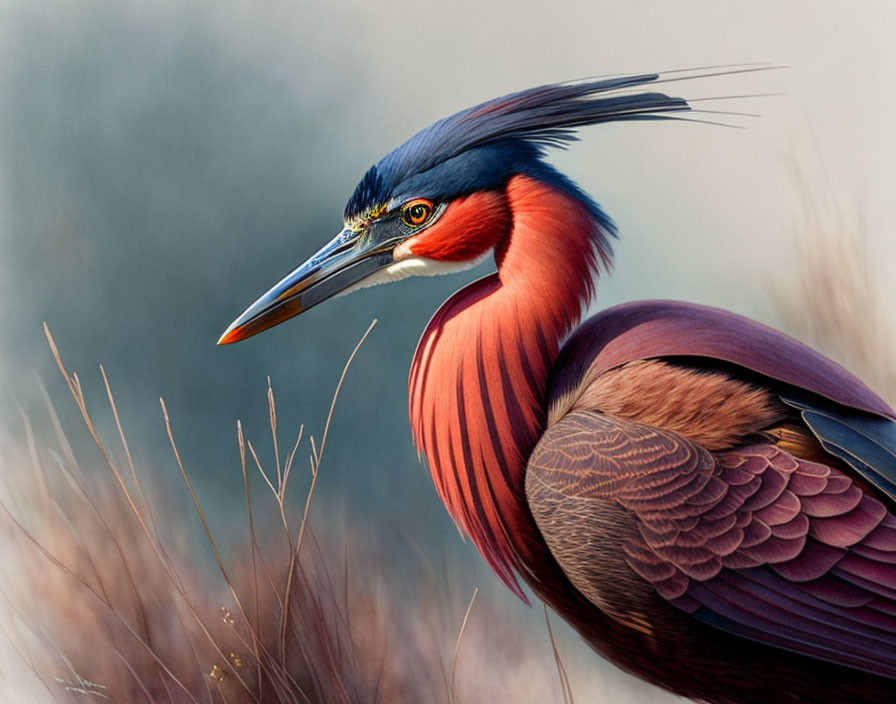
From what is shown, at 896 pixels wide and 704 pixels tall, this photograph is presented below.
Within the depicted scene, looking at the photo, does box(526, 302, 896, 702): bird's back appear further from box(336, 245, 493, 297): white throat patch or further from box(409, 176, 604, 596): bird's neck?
box(336, 245, 493, 297): white throat patch

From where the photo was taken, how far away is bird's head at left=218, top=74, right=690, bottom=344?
4.31ft

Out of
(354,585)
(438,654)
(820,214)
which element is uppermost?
(820,214)

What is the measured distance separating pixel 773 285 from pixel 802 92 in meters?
0.34

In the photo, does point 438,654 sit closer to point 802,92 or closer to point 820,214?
point 820,214

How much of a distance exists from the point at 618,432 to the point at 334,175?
27.6 inches

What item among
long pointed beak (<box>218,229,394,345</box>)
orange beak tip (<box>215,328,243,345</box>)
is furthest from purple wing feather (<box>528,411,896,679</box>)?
orange beak tip (<box>215,328,243,345</box>)

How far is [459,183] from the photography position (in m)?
1.31

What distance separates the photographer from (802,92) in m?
1.53

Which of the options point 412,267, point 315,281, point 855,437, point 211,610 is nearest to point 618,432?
point 855,437

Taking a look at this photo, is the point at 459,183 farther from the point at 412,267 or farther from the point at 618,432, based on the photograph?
the point at 618,432

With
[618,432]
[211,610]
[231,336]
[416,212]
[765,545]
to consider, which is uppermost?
[416,212]

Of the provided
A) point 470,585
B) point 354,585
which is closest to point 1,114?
point 354,585

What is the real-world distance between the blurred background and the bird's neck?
0.20 m

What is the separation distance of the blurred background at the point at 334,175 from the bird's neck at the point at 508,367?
0.65 feet
